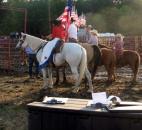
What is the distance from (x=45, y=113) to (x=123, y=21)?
4180cm

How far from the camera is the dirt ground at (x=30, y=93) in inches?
347

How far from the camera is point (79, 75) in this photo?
12086 mm

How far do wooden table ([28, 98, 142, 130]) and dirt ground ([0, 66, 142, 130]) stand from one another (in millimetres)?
3035

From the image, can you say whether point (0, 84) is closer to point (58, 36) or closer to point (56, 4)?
point (58, 36)

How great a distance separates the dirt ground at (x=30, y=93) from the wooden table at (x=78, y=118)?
9.96ft

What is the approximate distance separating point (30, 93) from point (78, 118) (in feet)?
23.6

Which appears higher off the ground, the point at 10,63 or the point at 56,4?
the point at 56,4

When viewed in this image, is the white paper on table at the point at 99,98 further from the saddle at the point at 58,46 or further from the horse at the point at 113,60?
the horse at the point at 113,60

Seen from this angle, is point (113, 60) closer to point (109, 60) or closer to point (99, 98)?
point (109, 60)

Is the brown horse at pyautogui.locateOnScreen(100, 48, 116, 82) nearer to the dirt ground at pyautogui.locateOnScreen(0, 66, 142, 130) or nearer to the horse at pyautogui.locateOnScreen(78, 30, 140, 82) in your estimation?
the horse at pyautogui.locateOnScreen(78, 30, 140, 82)

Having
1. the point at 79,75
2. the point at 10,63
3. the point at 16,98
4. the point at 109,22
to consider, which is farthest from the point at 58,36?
the point at 109,22

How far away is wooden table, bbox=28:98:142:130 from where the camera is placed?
464 centimetres

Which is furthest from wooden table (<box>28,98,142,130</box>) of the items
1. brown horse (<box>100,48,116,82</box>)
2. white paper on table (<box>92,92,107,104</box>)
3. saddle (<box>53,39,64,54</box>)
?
brown horse (<box>100,48,116,82</box>)

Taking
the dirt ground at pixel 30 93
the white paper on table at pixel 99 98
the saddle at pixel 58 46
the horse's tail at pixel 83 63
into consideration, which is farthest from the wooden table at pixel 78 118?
the saddle at pixel 58 46
